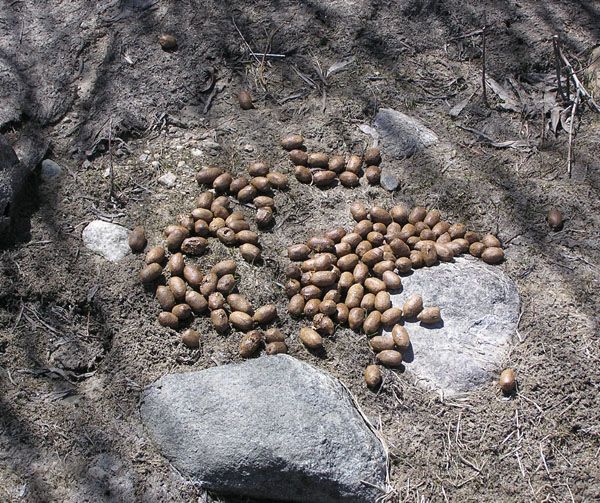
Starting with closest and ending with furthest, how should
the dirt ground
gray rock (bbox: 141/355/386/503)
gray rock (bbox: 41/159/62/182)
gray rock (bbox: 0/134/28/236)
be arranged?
1. gray rock (bbox: 141/355/386/503)
2. the dirt ground
3. gray rock (bbox: 0/134/28/236)
4. gray rock (bbox: 41/159/62/182)

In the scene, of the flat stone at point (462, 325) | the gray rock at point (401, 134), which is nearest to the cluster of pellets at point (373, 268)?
the flat stone at point (462, 325)

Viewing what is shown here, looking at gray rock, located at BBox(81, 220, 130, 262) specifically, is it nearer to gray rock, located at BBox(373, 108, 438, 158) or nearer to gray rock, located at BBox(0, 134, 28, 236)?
gray rock, located at BBox(0, 134, 28, 236)

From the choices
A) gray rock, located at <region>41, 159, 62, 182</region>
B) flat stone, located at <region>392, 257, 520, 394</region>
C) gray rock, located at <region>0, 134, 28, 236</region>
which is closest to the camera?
flat stone, located at <region>392, 257, 520, 394</region>

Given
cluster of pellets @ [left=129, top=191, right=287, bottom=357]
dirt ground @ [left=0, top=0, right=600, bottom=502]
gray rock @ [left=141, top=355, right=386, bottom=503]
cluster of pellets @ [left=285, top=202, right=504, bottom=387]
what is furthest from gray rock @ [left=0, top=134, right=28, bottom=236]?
cluster of pellets @ [left=285, top=202, right=504, bottom=387]

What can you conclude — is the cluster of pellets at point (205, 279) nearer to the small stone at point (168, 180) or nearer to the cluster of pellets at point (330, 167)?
the small stone at point (168, 180)

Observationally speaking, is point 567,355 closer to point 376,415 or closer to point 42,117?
point 376,415

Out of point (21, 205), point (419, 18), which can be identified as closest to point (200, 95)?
point (21, 205)

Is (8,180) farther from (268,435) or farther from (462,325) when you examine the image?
(462,325)

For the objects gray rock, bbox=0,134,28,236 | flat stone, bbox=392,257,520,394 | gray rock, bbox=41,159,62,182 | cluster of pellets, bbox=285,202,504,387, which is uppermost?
gray rock, bbox=0,134,28,236
